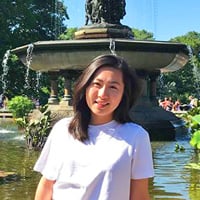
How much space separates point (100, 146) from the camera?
7.77 ft

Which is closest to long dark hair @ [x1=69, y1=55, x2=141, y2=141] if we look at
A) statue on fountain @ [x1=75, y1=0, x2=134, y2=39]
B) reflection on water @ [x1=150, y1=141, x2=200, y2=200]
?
reflection on water @ [x1=150, y1=141, x2=200, y2=200]

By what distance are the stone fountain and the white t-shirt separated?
1029cm

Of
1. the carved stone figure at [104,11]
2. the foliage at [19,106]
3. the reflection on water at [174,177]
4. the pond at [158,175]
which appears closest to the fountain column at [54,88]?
the carved stone figure at [104,11]

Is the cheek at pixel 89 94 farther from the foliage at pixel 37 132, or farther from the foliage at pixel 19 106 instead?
the foliage at pixel 19 106

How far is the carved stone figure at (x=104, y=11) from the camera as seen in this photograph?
15.6 m

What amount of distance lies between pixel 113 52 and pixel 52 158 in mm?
11023

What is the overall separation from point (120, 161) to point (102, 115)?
0.71 feet

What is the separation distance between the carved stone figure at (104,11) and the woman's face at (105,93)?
43.4ft

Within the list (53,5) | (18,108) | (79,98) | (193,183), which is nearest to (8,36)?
(53,5)

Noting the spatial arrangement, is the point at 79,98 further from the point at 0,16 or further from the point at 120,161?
the point at 0,16

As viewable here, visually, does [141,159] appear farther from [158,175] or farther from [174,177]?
[158,175]

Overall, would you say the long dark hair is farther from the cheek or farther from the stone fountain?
the stone fountain

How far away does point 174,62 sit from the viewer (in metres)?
14.9

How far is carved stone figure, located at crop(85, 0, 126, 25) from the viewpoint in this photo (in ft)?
51.1
